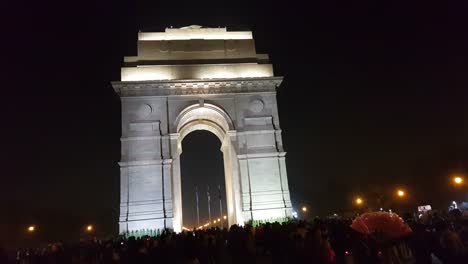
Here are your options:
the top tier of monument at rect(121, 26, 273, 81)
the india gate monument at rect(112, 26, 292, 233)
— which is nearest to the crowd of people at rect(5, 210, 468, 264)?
the india gate monument at rect(112, 26, 292, 233)

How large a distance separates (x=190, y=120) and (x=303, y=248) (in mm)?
22589

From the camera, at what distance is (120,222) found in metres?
24.9

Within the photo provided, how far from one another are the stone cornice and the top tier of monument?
2.77 ft

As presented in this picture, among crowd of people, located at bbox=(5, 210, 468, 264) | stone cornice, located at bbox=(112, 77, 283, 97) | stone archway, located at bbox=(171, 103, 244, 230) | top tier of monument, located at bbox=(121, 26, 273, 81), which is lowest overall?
crowd of people, located at bbox=(5, 210, 468, 264)

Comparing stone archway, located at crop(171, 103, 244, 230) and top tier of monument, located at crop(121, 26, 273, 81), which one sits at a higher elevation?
top tier of monument, located at crop(121, 26, 273, 81)

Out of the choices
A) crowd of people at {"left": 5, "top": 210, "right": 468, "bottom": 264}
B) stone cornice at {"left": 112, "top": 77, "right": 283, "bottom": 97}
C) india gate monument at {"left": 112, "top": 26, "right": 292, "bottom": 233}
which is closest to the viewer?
crowd of people at {"left": 5, "top": 210, "right": 468, "bottom": 264}

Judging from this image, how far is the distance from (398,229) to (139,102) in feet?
74.0

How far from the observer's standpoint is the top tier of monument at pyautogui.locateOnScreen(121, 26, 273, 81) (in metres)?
29.0

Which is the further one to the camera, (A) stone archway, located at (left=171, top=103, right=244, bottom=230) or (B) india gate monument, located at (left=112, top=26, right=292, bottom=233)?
(A) stone archway, located at (left=171, top=103, right=244, bottom=230)

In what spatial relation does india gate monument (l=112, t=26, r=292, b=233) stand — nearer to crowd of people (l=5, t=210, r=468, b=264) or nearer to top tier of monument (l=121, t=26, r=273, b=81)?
top tier of monument (l=121, t=26, r=273, b=81)

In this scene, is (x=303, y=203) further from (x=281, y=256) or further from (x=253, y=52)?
(x=281, y=256)

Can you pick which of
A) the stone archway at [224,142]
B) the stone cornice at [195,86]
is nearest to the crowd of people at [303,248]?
the stone archway at [224,142]

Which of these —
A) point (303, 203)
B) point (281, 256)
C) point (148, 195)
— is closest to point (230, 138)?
point (148, 195)

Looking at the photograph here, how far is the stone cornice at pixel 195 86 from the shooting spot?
27672 millimetres
